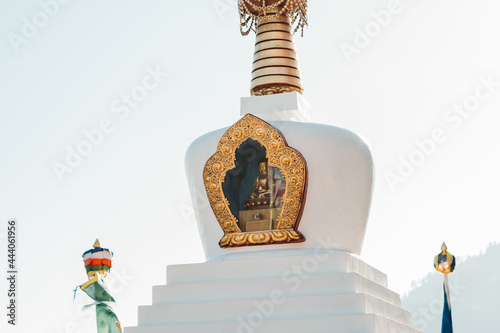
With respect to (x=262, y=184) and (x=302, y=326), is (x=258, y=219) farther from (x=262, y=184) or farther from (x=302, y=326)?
(x=302, y=326)

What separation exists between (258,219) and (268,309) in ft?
5.38

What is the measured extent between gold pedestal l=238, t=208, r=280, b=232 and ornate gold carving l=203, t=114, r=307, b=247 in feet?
0.59

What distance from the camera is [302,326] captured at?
964 centimetres

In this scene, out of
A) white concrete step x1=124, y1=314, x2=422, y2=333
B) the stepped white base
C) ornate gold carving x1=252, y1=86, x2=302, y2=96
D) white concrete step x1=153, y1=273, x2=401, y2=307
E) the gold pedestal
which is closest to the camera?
white concrete step x1=124, y1=314, x2=422, y2=333

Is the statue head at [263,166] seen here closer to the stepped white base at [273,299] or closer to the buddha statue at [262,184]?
the buddha statue at [262,184]

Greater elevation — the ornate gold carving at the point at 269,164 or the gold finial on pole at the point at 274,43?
the gold finial on pole at the point at 274,43

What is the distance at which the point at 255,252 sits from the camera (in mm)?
10977

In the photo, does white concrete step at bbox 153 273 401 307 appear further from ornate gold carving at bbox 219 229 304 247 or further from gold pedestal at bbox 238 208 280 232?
gold pedestal at bbox 238 208 280 232

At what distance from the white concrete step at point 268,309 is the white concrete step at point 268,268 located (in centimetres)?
42

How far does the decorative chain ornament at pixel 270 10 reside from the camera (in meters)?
12.9

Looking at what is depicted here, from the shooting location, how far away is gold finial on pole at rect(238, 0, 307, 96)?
1263 cm

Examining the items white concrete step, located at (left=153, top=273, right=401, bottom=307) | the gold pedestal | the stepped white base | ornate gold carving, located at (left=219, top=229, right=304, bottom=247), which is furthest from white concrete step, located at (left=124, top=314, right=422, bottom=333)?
the gold pedestal

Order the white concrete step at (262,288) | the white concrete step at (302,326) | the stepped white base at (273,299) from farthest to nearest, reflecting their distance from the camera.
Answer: the white concrete step at (262,288)
the stepped white base at (273,299)
the white concrete step at (302,326)

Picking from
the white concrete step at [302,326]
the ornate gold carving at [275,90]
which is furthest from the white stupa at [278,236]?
the ornate gold carving at [275,90]
